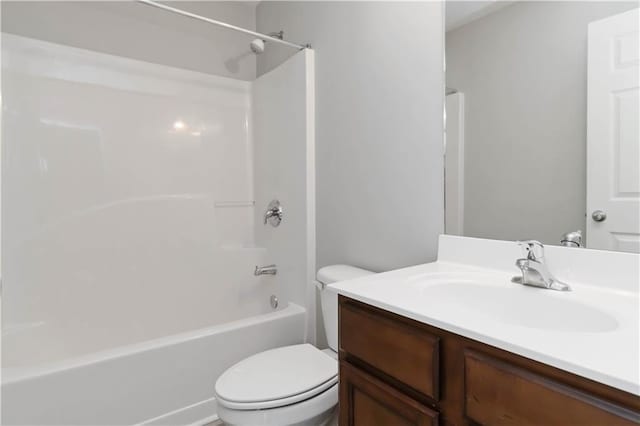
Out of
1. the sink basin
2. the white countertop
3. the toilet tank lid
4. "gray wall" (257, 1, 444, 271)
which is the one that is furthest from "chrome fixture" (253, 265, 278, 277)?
the sink basin

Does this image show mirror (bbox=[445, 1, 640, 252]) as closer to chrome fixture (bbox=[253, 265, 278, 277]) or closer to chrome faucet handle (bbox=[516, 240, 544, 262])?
chrome faucet handle (bbox=[516, 240, 544, 262])

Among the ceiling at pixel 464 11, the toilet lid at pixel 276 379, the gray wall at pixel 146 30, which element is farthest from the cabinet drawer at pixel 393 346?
the gray wall at pixel 146 30

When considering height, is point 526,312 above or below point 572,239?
below

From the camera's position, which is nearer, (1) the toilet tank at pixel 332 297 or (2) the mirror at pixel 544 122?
(2) the mirror at pixel 544 122

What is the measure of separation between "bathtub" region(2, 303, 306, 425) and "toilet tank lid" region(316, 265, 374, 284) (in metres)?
0.40

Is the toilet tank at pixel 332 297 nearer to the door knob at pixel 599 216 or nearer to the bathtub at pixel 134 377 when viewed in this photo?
the bathtub at pixel 134 377

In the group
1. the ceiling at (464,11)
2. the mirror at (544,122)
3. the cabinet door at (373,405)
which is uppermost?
the ceiling at (464,11)

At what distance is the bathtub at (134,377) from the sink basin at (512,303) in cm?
100

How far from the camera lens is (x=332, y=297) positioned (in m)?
1.49

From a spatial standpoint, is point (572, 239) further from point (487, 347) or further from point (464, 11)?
point (464, 11)

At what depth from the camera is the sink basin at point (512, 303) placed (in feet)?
2.63

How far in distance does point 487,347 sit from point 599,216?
0.59m

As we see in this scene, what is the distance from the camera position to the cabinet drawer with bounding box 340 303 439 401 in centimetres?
75

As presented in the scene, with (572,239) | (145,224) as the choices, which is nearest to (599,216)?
(572,239)
